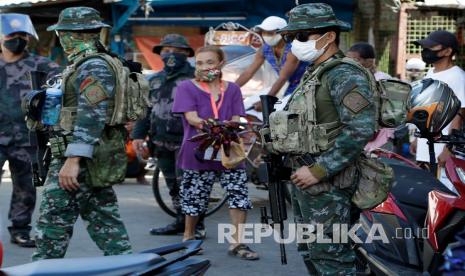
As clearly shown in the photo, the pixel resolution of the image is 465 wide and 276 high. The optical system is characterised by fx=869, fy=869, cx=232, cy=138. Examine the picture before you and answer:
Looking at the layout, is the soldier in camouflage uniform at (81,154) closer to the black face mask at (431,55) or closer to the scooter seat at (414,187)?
the scooter seat at (414,187)

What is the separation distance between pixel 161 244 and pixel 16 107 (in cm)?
169

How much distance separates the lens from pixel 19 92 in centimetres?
722

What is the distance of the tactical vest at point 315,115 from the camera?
4504 millimetres

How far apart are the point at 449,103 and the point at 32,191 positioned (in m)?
3.79

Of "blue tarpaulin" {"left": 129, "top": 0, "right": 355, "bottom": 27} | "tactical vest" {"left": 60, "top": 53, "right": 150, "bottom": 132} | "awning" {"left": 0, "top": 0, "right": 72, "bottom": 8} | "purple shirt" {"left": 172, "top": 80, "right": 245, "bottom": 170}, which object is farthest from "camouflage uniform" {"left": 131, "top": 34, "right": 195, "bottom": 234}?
"blue tarpaulin" {"left": 129, "top": 0, "right": 355, "bottom": 27}

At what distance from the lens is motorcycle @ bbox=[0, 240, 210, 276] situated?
10.4 ft

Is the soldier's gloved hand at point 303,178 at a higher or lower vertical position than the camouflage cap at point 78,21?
lower

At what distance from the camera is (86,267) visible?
3.21 m

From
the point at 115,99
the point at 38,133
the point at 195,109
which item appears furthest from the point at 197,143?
the point at 115,99

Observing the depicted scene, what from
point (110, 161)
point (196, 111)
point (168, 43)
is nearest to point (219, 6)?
point (168, 43)

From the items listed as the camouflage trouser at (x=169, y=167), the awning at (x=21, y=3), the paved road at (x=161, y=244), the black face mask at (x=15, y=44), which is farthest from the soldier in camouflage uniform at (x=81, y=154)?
the awning at (x=21, y=3)

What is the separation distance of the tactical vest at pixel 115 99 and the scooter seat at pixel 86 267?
1.89 metres

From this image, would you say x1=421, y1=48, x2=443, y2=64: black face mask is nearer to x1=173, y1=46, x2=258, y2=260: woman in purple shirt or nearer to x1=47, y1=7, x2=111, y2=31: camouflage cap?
x1=173, y1=46, x2=258, y2=260: woman in purple shirt

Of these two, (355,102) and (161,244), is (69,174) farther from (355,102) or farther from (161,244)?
(161,244)
